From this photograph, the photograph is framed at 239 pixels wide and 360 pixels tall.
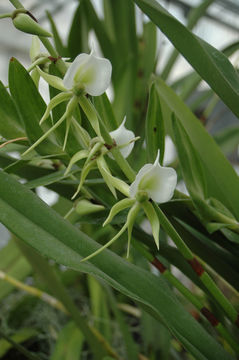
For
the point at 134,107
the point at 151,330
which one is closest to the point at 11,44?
the point at 134,107

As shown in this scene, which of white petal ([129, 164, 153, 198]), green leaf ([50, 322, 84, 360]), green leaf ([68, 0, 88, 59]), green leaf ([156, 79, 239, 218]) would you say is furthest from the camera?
green leaf ([68, 0, 88, 59])

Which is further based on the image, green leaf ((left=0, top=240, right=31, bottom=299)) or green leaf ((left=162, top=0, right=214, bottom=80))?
green leaf ((left=162, top=0, right=214, bottom=80))

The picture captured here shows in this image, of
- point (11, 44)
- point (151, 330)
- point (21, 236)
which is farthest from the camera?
point (11, 44)

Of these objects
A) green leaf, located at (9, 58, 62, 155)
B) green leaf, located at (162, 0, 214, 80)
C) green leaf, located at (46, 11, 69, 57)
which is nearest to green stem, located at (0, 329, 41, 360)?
green leaf, located at (9, 58, 62, 155)

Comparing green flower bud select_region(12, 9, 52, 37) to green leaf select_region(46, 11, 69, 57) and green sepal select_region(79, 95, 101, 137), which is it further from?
green leaf select_region(46, 11, 69, 57)

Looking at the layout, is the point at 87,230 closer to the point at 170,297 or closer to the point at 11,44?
the point at 170,297

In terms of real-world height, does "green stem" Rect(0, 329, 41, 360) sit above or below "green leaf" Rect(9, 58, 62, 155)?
below

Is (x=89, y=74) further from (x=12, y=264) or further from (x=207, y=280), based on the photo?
(x=12, y=264)
